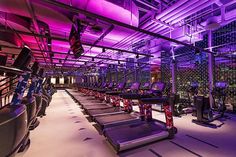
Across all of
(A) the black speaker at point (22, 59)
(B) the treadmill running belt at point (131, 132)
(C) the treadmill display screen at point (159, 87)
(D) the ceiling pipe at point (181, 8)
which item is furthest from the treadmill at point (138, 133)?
(D) the ceiling pipe at point (181, 8)

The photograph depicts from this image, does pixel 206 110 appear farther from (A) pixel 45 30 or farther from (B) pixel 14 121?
(A) pixel 45 30

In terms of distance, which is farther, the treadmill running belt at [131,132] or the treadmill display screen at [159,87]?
the treadmill display screen at [159,87]

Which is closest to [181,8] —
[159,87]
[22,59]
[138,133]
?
[159,87]

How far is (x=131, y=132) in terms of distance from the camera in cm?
303

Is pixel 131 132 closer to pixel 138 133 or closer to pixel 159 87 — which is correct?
pixel 138 133

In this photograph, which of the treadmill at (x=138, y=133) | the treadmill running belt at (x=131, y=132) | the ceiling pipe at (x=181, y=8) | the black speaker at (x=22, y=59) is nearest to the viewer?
the black speaker at (x=22, y=59)

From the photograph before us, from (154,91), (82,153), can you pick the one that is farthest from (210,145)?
(82,153)

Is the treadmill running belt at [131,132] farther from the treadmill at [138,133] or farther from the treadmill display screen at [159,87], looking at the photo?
the treadmill display screen at [159,87]

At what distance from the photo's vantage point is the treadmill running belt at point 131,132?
8.81ft

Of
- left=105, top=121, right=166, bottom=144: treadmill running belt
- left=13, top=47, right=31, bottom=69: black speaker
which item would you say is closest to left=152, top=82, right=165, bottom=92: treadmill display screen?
left=105, top=121, right=166, bottom=144: treadmill running belt

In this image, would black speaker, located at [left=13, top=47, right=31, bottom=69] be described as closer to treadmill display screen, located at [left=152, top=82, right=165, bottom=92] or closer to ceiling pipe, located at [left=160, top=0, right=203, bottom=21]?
treadmill display screen, located at [left=152, top=82, right=165, bottom=92]

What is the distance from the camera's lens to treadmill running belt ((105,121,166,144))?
2.69 m

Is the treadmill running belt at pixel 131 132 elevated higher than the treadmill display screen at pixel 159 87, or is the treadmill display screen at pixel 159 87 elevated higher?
the treadmill display screen at pixel 159 87

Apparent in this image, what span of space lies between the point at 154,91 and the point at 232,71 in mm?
4043
